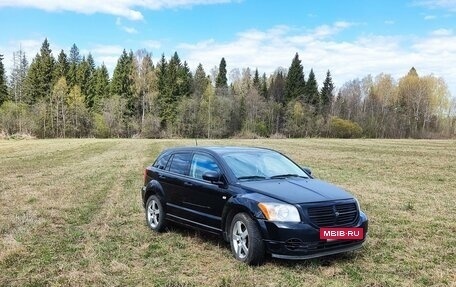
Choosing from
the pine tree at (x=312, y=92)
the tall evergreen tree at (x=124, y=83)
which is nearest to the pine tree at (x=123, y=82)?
the tall evergreen tree at (x=124, y=83)

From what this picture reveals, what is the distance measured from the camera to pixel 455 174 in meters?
20.3

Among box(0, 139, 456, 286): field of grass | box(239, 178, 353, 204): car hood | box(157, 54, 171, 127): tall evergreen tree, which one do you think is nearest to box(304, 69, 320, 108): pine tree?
box(157, 54, 171, 127): tall evergreen tree

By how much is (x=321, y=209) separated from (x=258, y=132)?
8763cm

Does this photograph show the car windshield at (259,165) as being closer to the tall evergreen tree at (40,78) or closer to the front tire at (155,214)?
the front tire at (155,214)

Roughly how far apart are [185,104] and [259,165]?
84.1m

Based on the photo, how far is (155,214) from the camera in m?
9.64

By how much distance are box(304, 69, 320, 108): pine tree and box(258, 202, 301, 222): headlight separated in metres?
98.9

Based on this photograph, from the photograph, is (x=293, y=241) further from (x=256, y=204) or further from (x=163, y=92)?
(x=163, y=92)

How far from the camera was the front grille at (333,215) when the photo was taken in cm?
677

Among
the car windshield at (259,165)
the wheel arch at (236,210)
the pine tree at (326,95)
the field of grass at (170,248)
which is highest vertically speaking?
the pine tree at (326,95)

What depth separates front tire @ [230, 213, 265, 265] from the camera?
22.5 feet

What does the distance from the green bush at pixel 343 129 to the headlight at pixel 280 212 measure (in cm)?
8991

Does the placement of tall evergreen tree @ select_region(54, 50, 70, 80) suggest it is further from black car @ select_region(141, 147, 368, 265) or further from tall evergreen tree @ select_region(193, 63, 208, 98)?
black car @ select_region(141, 147, 368, 265)

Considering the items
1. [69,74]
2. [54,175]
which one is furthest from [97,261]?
[69,74]
